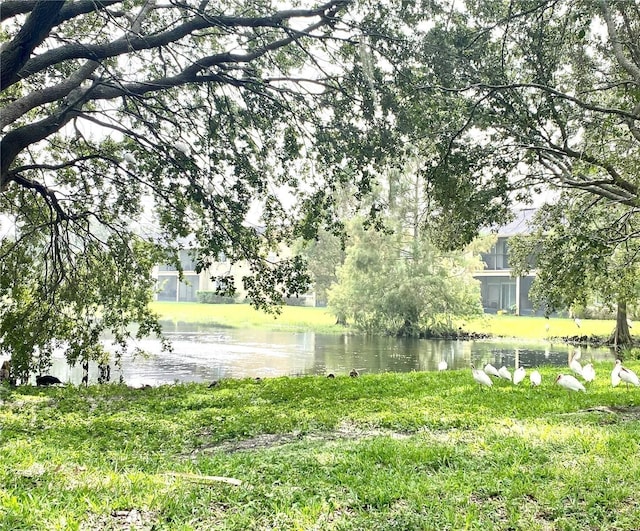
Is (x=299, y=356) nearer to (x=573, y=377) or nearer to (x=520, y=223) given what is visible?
(x=520, y=223)

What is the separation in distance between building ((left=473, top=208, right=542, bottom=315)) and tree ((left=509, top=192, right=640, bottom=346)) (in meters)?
23.7

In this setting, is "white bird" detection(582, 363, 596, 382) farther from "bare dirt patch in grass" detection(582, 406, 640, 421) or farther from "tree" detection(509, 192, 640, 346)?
"bare dirt patch in grass" detection(582, 406, 640, 421)

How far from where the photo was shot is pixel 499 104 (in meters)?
7.38

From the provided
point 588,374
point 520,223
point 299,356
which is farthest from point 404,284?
point 588,374

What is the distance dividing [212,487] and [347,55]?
→ 6.64 m

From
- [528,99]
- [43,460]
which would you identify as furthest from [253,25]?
[43,460]

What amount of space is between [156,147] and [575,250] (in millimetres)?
6047

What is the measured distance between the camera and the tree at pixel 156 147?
23.1 feet

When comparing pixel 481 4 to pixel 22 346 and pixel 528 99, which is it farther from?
pixel 22 346

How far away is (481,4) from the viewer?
8.32 m

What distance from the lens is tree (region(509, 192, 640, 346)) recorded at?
731 centimetres

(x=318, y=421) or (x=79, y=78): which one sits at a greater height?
(x=79, y=78)

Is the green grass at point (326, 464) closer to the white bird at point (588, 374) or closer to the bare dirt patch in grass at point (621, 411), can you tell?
the bare dirt patch in grass at point (621, 411)

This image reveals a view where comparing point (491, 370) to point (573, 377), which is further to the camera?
point (491, 370)
